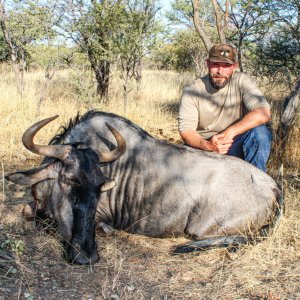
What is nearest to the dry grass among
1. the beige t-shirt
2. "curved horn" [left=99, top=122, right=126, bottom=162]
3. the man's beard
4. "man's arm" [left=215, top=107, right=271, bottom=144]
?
"curved horn" [left=99, top=122, right=126, bottom=162]

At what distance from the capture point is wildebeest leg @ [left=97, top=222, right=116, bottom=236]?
382 cm

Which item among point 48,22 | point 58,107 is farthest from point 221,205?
point 48,22

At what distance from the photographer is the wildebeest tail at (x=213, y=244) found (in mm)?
3506

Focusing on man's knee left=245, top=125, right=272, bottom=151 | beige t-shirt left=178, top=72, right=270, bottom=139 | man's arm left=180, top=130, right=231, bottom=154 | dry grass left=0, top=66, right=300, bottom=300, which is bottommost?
dry grass left=0, top=66, right=300, bottom=300

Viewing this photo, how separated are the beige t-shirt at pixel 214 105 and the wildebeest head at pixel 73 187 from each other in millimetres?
1660

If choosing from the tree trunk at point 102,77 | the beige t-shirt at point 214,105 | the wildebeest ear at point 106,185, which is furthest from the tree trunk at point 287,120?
the tree trunk at point 102,77

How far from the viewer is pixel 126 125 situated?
4.17 meters

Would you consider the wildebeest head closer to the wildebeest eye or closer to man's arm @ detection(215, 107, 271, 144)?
the wildebeest eye

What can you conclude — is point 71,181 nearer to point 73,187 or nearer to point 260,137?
point 73,187

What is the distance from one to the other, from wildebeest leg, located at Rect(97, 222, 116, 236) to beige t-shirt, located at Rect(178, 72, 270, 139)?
1562mm

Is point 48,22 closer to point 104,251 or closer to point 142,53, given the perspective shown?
point 142,53

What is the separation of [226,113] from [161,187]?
1.46 metres

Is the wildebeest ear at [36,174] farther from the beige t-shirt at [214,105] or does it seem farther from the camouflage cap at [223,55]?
the camouflage cap at [223,55]

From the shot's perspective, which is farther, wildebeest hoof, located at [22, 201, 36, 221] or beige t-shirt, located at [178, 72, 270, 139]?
beige t-shirt, located at [178, 72, 270, 139]
